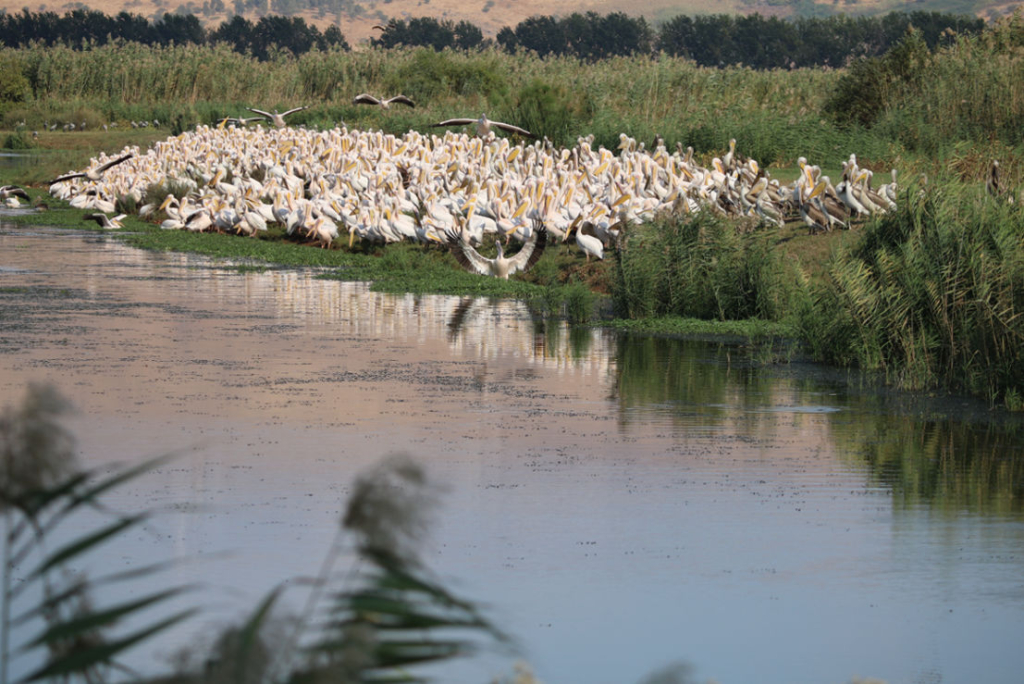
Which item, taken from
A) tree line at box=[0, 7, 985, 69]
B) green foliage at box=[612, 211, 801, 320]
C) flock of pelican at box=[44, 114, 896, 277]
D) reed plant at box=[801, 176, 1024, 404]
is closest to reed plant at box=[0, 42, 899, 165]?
flock of pelican at box=[44, 114, 896, 277]

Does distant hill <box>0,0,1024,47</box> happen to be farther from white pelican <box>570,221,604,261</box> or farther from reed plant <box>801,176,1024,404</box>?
reed plant <box>801,176,1024,404</box>

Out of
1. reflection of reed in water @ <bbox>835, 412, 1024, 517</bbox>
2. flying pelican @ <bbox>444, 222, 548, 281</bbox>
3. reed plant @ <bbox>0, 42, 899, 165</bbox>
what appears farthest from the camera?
reed plant @ <bbox>0, 42, 899, 165</bbox>

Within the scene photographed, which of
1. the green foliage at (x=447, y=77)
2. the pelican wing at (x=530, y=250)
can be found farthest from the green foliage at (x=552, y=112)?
the pelican wing at (x=530, y=250)

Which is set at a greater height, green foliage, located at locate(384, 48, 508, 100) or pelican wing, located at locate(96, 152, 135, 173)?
green foliage, located at locate(384, 48, 508, 100)

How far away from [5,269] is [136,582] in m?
12.3

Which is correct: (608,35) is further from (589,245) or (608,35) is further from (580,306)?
(580,306)

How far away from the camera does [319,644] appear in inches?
81.3

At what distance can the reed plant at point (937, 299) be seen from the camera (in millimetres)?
10242

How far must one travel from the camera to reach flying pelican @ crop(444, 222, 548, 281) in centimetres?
1722

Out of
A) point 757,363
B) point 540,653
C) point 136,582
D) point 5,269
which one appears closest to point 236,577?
point 136,582

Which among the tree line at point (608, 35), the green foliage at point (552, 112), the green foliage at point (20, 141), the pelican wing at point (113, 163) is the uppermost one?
the tree line at point (608, 35)

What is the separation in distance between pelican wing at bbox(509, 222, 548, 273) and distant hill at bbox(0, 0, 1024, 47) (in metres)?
124

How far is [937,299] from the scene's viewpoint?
1059cm

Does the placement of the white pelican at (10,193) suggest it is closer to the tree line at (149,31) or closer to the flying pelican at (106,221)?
the flying pelican at (106,221)
